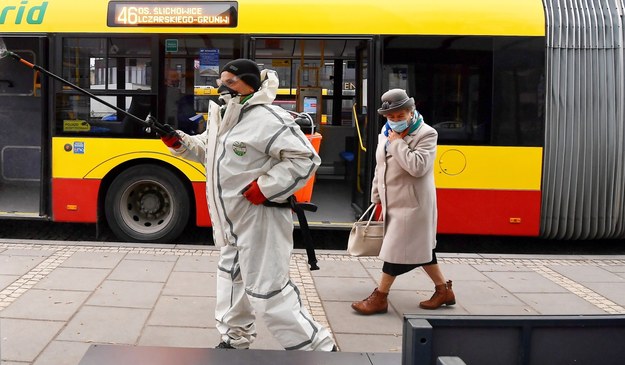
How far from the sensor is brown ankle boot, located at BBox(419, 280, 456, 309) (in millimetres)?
5137

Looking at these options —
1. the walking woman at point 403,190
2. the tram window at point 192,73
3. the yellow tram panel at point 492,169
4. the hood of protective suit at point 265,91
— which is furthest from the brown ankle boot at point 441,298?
the tram window at point 192,73

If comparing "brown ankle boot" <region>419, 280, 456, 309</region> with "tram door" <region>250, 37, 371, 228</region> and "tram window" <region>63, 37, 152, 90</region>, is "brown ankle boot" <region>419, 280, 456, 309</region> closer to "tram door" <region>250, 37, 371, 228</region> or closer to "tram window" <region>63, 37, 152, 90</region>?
"tram door" <region>250, 37, 371, 228</region>

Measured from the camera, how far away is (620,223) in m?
7.43

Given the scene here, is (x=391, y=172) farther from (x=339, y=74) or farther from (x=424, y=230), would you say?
(x=339, y=74)

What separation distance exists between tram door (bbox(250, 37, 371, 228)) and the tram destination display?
47cm

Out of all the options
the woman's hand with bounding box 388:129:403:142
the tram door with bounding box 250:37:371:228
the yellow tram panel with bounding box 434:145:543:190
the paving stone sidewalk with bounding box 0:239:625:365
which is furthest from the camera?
the tram door with bounding box 250:37:371:228

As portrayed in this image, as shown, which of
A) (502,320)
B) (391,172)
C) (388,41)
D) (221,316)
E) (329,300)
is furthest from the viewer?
(388,41)

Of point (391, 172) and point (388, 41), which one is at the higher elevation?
point (388, 41)

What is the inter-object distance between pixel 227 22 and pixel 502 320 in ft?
19.3

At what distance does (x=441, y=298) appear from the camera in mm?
5137

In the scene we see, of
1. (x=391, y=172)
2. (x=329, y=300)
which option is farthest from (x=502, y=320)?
(x=329, y=300)

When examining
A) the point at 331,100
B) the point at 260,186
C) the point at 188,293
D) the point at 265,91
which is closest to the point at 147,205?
the point at 188,293

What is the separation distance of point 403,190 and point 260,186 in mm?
1718

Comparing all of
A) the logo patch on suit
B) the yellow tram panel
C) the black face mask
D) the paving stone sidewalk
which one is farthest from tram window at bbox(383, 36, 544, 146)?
the logo patch on suit
